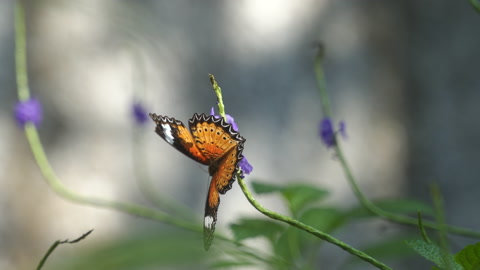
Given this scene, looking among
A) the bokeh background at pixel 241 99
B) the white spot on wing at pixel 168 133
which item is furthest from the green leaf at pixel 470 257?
the bokeh background at pixel 241 99

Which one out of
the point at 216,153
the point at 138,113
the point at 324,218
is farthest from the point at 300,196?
the point at 138,113

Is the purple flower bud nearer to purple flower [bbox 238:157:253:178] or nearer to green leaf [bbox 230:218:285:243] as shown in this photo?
green leaf [bbox 230:218:285:243]

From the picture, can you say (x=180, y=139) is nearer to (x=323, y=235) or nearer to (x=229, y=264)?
(x=323, y=235)

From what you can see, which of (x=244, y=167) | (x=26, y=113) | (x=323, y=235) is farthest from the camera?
(x=26, y=113)

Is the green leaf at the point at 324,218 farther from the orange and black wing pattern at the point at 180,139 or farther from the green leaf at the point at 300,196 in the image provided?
the orange and black wing pattern at the point at 180,139

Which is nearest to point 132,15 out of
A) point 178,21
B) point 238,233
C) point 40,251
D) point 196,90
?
point 178,21
